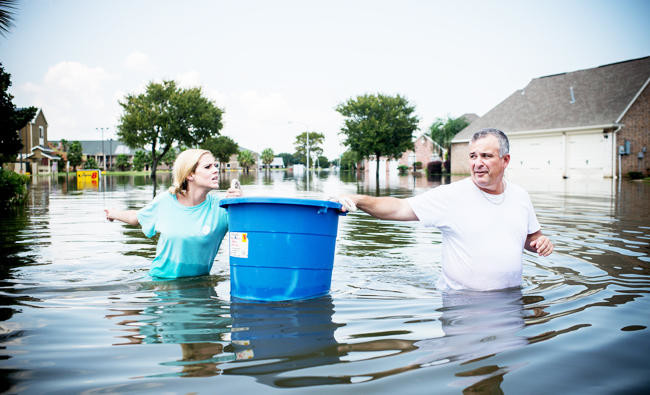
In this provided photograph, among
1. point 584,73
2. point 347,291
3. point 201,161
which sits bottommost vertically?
point 347,291

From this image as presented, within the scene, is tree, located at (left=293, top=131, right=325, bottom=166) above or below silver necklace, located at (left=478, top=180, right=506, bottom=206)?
above

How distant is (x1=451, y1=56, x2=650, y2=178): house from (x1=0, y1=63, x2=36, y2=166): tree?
32450 mm

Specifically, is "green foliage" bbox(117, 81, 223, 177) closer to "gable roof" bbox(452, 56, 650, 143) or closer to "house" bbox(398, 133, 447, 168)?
"gable roof" bbox(452, 56, 650, 143)

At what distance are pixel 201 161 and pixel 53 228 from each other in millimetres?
6323

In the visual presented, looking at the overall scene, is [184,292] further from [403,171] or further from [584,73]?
[403,171]

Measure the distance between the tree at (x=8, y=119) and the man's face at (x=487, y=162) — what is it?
62.7 feet

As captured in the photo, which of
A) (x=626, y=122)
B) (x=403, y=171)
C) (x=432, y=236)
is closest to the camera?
(x=432, y=236)

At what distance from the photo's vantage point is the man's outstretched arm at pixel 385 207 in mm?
3822

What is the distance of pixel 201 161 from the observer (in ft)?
14.5

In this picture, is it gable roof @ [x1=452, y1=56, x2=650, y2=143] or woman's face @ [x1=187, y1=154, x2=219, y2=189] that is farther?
gable roof @ [x1=452, y1=56, x2=650, y2=143]

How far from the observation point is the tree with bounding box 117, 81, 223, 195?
140 feet

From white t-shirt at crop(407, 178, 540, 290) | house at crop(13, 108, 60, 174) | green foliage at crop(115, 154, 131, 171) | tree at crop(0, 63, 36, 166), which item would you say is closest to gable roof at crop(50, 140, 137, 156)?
green foliage at crop(115, 154, 131, 171)

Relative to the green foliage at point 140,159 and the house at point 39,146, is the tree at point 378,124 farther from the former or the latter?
the green foliage at point 140,159

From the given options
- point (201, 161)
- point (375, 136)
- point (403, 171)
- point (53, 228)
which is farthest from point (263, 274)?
point (403, 171)
